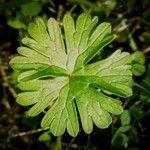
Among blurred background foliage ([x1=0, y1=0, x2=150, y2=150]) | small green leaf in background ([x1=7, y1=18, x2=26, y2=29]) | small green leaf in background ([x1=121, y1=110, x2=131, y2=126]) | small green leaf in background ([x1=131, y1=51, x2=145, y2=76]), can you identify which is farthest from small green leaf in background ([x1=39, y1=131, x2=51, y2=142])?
small green leaf in background ([x1=7, y1=18, x2=26, y2=29])

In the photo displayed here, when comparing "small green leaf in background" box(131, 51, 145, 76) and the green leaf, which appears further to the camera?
"small green leaf in background" box(131, 51, 145, 76)

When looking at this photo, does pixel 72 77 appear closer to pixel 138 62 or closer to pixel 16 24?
pixel 138 62

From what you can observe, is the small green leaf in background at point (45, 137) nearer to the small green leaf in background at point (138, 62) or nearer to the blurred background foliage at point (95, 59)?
the blurred background foliage at point (95, 59)

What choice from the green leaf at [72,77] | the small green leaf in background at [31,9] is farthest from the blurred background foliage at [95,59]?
the green leaf at [72,77]

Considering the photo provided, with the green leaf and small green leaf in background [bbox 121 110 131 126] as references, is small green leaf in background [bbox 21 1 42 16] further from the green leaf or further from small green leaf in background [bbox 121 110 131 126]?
small green leaf in background [bbox 121 110 131 126]

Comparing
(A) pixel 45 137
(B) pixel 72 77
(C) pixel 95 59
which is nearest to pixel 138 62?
(C) pixel 95 59
